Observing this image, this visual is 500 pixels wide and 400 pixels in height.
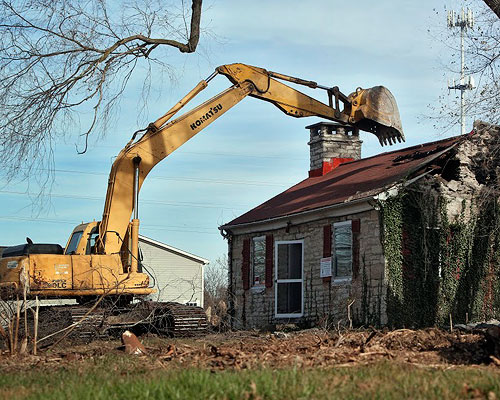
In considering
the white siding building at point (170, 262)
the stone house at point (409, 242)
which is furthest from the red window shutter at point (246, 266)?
the white siding building at point (170, 262)

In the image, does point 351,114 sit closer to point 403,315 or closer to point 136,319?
point 403,315

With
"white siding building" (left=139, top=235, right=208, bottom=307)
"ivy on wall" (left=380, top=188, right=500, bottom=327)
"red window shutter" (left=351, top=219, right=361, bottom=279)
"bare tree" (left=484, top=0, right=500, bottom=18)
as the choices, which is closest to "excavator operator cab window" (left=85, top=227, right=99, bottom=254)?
"red window shutter" (left=351, top=219, right=361, bottom=279)

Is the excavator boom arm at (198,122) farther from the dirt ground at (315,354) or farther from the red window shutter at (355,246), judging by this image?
the dirt ground at (315,354)

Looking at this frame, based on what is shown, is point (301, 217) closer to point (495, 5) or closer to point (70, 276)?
point (495, 5)

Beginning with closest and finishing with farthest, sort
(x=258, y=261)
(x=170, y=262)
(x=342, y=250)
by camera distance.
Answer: (x=342, y=250)
(x=258, y=261)
(x=170, y=262)

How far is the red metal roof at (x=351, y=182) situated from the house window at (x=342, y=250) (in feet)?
2.10

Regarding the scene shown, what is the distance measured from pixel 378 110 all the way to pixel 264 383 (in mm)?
15126

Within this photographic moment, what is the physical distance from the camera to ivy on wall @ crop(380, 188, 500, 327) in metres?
18.1

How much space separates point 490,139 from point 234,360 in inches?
476

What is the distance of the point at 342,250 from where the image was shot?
19.5 meters

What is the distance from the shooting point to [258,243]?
22875 millimetres

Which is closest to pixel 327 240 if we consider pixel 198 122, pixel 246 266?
pixel 246 266

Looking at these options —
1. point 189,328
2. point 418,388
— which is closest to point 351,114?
point 189,328

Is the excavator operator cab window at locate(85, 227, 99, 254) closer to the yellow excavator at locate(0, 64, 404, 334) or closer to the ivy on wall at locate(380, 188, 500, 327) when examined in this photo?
the yellow excavator at locate(0, 64, 404, 334)
